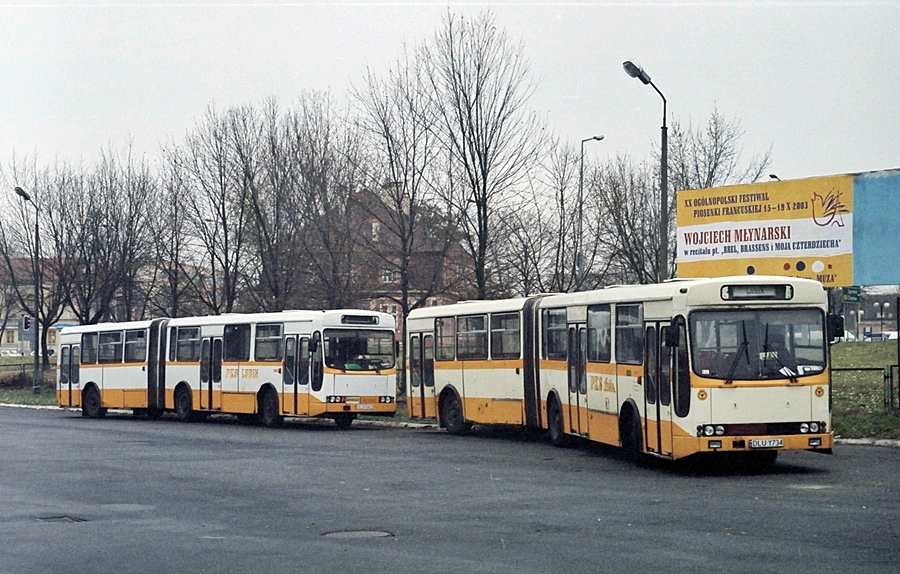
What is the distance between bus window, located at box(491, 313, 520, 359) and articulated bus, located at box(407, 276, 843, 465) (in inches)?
79.1

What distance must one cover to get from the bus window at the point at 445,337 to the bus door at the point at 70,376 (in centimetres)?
1809

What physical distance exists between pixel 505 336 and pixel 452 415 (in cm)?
313

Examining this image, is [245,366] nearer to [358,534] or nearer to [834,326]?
[834,326]

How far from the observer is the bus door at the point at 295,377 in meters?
30.9

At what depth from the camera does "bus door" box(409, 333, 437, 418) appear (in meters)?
29.1

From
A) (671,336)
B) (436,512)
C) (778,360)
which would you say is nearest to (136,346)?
(671,336)

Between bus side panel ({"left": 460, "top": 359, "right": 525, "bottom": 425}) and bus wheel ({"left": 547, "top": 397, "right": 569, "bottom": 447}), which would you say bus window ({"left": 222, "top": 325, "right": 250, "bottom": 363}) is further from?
bus wheel ({"left": 547, "top": 397, "right": 569, "bottom": 447})

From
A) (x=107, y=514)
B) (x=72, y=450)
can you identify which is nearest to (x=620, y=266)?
(x=72, y=450)

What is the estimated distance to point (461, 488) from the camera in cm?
1633

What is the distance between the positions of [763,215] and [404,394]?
44.8 feet

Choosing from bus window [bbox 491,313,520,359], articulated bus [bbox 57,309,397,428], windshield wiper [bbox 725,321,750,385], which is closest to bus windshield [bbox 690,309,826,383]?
windshield wiper [bbox 725,321,750,385]

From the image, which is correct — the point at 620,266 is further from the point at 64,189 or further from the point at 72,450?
the point at 64,189

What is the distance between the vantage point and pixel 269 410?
32469 millimetres

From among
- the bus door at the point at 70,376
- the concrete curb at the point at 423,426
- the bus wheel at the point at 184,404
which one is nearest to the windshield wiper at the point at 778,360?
the concrete curb at the point at 423,426
